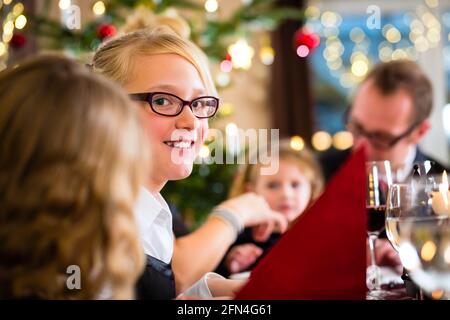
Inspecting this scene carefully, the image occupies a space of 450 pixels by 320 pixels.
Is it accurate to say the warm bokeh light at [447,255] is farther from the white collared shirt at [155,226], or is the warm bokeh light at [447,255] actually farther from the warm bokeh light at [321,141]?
the warm bokeh light at [321,141]

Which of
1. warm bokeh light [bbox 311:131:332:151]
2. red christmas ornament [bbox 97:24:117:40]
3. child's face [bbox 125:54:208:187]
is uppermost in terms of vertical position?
red christmas ornament [bbox 97:24:117:40]

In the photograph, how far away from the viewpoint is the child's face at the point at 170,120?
89 cm

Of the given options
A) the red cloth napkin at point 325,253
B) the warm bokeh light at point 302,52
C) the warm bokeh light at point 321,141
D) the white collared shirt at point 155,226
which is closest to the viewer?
the red cloth napkin at point 325,253

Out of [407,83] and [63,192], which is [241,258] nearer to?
[63,192]

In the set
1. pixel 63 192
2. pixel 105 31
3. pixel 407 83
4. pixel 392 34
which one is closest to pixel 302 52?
pixel 392 34

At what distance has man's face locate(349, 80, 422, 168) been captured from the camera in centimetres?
211

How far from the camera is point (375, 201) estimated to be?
1.11 metres

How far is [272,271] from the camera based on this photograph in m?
0.72

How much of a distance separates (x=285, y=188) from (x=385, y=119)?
1.47 feet

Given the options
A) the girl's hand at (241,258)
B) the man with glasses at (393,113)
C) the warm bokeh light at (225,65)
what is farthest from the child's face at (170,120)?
the warm bokeh light at (225,65)

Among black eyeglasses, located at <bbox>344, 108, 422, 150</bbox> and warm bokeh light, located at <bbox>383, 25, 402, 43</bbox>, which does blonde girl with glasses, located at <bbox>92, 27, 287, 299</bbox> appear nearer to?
black eyeglasses, located at <bbox>344, 108, 422, 150</bbox>

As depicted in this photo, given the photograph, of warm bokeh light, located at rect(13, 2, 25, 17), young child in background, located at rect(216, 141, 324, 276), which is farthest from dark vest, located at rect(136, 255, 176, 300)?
warm bokeh light, located at rect(13, 2, 25, 17)

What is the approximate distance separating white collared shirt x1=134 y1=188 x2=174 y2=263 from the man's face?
1.28 metres
